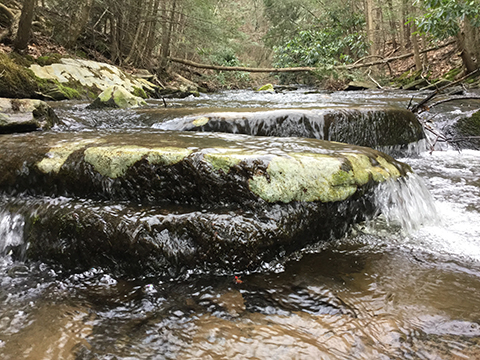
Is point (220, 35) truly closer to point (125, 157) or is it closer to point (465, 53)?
point (465, 53)

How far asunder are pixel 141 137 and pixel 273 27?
75.5 feet

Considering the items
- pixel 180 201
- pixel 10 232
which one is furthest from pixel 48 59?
pixel 180 201

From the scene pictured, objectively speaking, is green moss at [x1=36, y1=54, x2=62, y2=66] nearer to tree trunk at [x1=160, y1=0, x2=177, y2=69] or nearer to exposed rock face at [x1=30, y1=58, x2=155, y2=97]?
exposed rock face at [x1=30, y1=58, x2=155, y2=97]

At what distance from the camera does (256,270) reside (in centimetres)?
219

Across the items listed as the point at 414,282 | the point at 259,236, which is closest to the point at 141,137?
the point at 259,236

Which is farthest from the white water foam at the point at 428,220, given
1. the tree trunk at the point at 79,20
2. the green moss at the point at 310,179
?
the tree trunk at the point at 79,20

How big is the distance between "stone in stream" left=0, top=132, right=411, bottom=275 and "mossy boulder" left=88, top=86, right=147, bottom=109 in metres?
3.82

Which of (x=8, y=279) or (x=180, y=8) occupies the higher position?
(x=180, y=8)

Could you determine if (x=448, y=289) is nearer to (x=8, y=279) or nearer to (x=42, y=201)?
(x=8, y=279)

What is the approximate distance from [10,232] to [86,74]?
8.37 metres

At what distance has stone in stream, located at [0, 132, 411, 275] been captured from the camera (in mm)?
2191

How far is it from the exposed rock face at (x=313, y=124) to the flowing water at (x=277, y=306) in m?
2.36

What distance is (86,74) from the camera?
9.46 metres

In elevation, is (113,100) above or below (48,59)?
below
